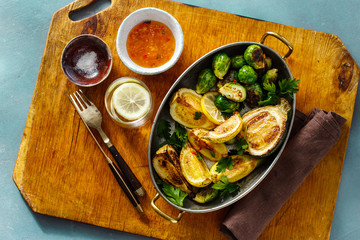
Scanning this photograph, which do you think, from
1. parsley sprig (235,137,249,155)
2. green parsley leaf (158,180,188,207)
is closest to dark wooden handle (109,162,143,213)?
green parsley leaf (158,180,188,207)

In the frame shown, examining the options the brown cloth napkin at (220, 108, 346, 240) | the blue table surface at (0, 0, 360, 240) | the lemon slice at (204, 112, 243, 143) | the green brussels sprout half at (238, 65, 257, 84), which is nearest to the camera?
the lemon slice at (204, 112, 243, 143)

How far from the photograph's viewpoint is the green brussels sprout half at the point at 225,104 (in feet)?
8.18

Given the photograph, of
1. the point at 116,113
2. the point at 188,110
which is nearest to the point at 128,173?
the point at 116,113

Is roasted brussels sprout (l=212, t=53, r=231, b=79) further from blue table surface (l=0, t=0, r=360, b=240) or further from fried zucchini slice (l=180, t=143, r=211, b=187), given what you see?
blue table surface (l=0, t=0, r=360, b=240)

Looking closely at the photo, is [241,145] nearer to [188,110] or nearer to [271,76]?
[188,110]

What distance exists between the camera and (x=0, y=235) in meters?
3.06

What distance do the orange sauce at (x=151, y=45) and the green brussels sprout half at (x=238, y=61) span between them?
0.54 metres

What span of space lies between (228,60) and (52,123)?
1.67 meters

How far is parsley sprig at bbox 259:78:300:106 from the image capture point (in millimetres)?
2367

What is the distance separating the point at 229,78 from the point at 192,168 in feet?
2.73

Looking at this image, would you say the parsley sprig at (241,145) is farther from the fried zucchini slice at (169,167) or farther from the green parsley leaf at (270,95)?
the fried zucchini slice at (169,167)

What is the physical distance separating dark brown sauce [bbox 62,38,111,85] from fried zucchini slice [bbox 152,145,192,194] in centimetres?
85

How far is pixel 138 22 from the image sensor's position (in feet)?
8.52

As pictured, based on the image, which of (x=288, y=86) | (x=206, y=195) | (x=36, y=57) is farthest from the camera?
(x=36, y=57)
